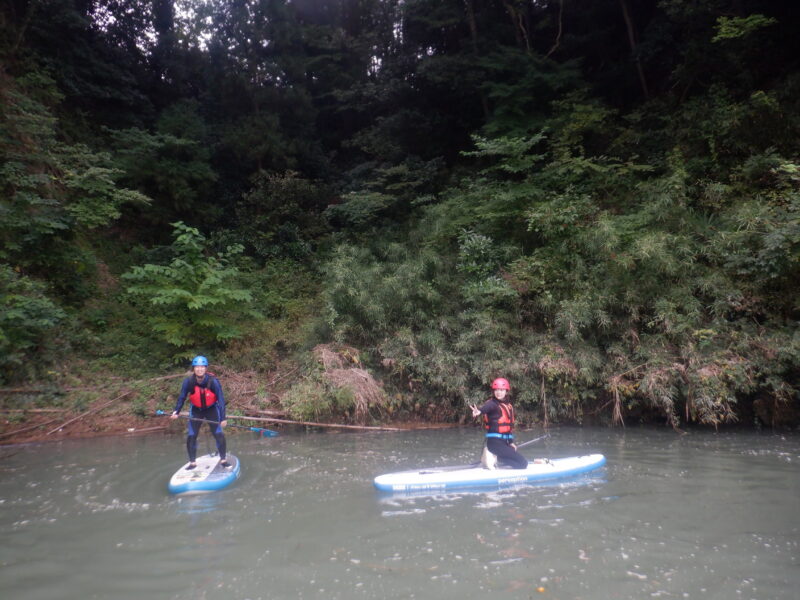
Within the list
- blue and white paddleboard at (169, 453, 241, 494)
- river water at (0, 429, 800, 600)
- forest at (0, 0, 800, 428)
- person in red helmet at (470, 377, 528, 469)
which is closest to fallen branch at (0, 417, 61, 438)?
forest at (0, 0, 800, 428)

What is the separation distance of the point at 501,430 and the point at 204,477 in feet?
13.3

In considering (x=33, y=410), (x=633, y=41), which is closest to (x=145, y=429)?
(x=33, y=410)

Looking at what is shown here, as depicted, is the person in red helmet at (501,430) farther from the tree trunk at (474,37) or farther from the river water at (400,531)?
the tree trunk at (474,37)

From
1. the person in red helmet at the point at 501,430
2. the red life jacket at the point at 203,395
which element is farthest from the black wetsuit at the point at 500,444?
the red life jacket at the point at 203,395

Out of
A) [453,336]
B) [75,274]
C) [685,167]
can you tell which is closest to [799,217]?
[685,167]

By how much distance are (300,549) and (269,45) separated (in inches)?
786

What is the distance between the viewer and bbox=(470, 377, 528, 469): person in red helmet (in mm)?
6777

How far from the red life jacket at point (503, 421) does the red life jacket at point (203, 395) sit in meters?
3.95

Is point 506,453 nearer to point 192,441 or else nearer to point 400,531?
point 400,531

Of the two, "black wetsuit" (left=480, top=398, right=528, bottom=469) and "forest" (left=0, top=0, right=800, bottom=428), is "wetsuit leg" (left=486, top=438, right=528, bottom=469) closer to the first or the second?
"black wetsuit" (left=480, top=398, right=528, bottom=469)

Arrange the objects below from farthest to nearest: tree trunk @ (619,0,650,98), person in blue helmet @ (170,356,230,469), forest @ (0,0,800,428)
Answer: tree trunk @ (619,0,650,98)
forest @ (0,0,800,428)
person in blue helmet @ (170,356,230,469)

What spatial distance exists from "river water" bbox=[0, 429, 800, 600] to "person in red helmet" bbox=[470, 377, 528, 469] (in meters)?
0.50

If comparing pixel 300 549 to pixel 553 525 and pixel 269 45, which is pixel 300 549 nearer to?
pixel 553 525

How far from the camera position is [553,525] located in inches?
208
